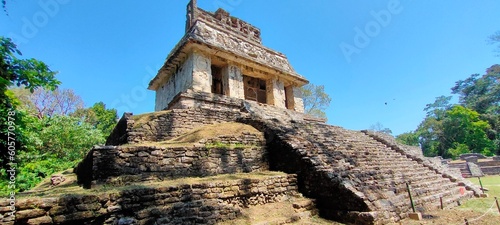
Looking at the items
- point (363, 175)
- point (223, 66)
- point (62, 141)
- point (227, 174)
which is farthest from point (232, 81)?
point (62, 141)

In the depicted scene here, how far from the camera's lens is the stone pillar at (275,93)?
43.2 ft

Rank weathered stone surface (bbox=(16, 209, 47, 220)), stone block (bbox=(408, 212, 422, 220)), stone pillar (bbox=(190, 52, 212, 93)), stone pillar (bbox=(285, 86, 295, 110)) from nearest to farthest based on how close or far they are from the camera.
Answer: weathered stone surface (bbox=(16, 209, 47, 220)) < stone block (bbox=(408, 212, 422, 220)) < stone pillar (bbox=(190, 52, 212, 93)) < stone pillar (bbox=(285, 86, 295, 110))

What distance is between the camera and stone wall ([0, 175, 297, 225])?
303 centimetres

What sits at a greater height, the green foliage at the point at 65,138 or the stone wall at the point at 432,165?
the green foliage at the point at 65,138

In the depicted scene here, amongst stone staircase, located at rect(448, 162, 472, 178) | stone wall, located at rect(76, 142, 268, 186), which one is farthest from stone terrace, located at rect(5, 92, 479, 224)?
stone staircase, located at rect(448, 162, 472, 178)

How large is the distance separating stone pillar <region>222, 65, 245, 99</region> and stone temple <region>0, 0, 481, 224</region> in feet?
3.18

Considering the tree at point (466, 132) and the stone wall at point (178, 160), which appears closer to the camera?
the stone wall at point (178, 160)

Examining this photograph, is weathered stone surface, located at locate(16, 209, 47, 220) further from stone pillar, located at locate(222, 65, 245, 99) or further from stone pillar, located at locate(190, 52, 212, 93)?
stone pillar, located at locate(222, 65, 245, 99)

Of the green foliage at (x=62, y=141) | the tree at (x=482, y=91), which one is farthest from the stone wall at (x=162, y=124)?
the tree at (x=482, y=91)

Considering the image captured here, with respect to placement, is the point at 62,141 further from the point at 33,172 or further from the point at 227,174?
the point at 227,174

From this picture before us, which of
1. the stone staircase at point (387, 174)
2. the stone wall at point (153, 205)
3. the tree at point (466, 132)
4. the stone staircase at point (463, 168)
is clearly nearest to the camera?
the stone wall at point (153, 205)

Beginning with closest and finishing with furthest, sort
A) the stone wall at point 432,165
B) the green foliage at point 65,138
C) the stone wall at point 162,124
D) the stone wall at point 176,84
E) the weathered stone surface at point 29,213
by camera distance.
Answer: the weathered stone surface at point 29,213
the stone wall at point 162,124
the stone wall at point 432,165
the stone wall at point 176,84
the green foliage at point 65,138

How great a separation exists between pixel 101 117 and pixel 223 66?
19521 mm

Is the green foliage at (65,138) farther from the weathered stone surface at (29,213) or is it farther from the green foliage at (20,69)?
the weathered stone surface at (29,213)
